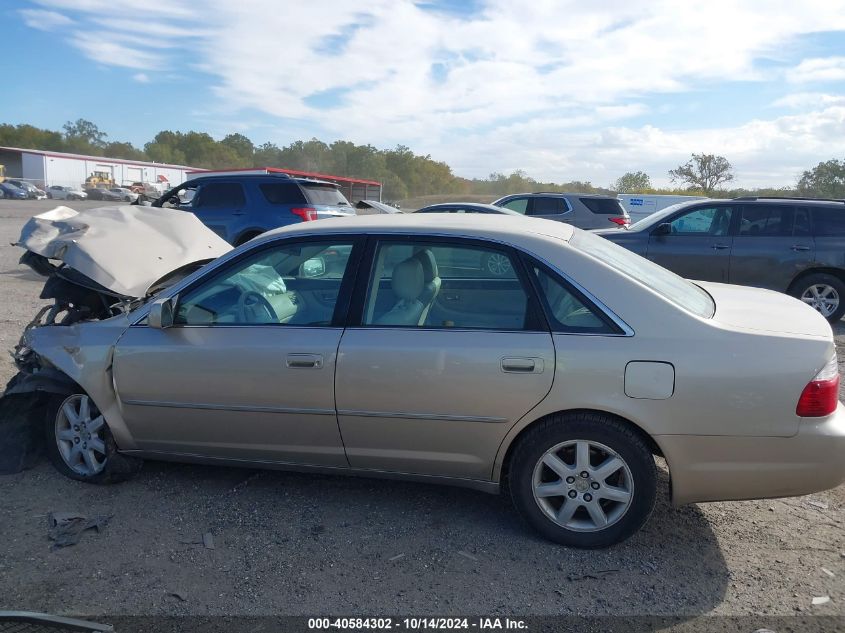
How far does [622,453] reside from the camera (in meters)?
3.18

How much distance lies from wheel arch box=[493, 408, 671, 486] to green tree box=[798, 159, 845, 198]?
39.4 meters

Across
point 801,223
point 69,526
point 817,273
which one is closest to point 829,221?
point 801,223

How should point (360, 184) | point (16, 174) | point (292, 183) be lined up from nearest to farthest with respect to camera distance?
point (292, 183) → point (360, 184) → point (16, 174)

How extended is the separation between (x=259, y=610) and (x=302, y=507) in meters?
0.93

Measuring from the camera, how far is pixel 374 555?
3.30m

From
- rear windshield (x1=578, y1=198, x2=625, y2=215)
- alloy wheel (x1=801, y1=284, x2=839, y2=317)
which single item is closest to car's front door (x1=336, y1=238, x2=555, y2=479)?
alloy wheel (x1=801, y1=284, x2=839, y2=317)

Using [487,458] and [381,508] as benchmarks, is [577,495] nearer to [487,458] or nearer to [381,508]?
[487,458]

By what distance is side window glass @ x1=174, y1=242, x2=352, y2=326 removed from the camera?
12.0 feet

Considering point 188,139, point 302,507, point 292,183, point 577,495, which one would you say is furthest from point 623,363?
point 188,139

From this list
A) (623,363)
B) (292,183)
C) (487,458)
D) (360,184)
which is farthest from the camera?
(360,184)

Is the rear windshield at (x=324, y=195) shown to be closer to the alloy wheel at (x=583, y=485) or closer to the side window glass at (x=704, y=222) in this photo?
the side window glass at (x=704, y=222)

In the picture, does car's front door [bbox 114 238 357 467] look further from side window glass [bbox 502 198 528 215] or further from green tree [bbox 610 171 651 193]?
green tree [bbox 610 171 651 193]

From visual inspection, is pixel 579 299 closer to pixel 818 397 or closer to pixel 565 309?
pixel 565 309

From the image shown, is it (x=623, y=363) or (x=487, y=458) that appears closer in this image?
(x=623, y=363)
